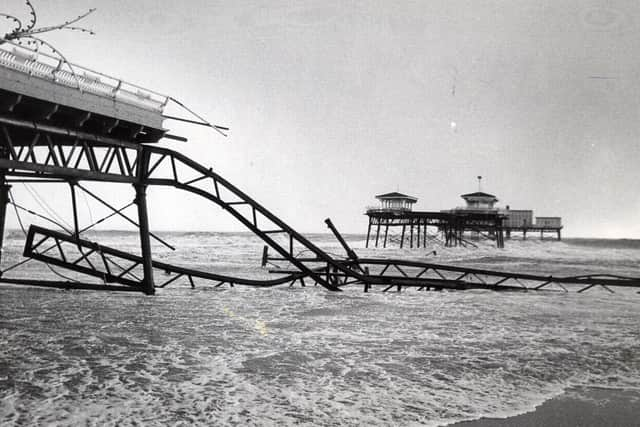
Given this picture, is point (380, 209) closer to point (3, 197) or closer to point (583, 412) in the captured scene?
point (3, 197)

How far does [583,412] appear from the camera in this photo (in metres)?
4.62

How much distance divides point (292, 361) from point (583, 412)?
11.0ft

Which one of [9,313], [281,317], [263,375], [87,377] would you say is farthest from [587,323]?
[9,313]

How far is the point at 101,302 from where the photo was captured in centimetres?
1180

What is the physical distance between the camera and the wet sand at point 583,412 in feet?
14.1

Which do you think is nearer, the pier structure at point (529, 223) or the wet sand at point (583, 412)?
the wet sand at point (583, 412)

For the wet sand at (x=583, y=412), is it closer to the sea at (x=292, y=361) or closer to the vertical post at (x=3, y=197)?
the sea at (x=292, y=361)

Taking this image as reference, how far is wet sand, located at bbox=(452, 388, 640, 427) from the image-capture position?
4309mm

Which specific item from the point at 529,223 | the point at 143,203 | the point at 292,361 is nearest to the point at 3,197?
the point at 143,203

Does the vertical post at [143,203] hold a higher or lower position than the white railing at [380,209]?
lower

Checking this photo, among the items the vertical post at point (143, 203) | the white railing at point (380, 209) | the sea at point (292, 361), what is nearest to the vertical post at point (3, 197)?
the sea at point (292, 361)

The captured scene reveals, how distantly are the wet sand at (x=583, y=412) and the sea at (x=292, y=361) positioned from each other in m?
0.15

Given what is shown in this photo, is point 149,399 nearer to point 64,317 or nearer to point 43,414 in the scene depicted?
point 43,414

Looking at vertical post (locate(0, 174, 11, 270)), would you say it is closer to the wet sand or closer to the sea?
the sea
